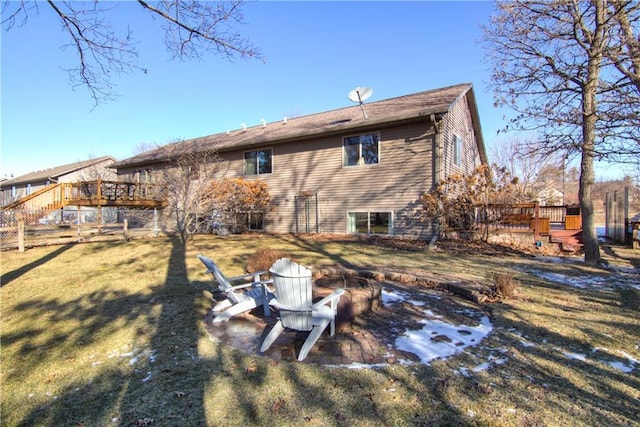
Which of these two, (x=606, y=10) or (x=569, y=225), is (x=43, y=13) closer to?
(x=606, y=10)

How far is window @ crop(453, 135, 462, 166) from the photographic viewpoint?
1304 centimetres

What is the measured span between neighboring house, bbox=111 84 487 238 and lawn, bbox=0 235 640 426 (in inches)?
278

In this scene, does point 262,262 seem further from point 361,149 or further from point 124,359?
point 361,149

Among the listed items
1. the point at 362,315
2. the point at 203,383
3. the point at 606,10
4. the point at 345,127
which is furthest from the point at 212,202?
the point at 606,10

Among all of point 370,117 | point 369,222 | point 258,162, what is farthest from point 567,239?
point 258,162

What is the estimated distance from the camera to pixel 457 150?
13.4 meters

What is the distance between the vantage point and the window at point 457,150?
1304cm

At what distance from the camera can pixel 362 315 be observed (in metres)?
4.26

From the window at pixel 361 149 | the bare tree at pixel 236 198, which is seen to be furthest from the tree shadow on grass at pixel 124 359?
the window at pixel 361 149

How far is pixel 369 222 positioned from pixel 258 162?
6.61 metres

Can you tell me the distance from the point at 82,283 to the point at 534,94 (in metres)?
10.8

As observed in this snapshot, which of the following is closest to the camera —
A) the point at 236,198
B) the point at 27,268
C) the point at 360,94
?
the point at 27,268

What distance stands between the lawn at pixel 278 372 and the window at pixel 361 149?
27.3 feet

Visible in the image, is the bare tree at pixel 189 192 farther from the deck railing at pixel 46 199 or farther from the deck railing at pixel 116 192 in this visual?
the deck railing at pixel 46 199
